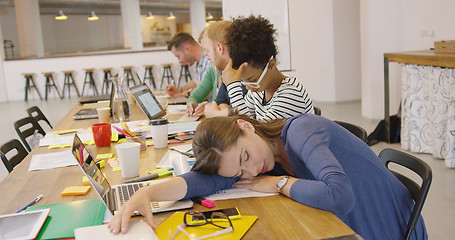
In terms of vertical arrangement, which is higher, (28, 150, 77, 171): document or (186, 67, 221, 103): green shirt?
(186, 67, 221, 103): green shirt

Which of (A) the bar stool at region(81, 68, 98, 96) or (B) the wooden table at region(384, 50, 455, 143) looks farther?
(A) the bar stool at region(81, 68, 98, 96)

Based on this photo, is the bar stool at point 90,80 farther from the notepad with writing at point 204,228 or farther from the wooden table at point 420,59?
the notepad with writing at point 204,228

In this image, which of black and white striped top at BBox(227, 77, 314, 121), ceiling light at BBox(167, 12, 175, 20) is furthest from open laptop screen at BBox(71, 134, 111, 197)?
ceiling light at BBox(167, 12, 175, 20)

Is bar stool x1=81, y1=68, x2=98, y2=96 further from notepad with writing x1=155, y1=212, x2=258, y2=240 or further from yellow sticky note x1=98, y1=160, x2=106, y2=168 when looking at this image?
notepad with writing x1=155, y1=212, x2=258, y2=240

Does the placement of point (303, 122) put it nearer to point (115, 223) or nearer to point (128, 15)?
point (115, 223)

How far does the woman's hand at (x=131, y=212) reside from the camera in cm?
115

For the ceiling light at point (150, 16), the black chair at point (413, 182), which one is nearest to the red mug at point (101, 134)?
the black chair at point (413, 182)

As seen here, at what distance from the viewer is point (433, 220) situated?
9.35ft

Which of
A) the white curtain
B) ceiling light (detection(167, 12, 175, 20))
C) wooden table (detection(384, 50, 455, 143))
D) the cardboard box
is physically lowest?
the white curtain

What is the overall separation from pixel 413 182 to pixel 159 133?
1170 millimetres

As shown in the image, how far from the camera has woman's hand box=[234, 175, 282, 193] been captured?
1397mm

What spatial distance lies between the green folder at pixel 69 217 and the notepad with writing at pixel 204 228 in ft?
0.67

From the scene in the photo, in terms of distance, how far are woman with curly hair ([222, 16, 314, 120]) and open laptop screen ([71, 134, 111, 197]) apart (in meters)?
0.90

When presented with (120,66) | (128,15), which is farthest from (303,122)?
(128,15)
